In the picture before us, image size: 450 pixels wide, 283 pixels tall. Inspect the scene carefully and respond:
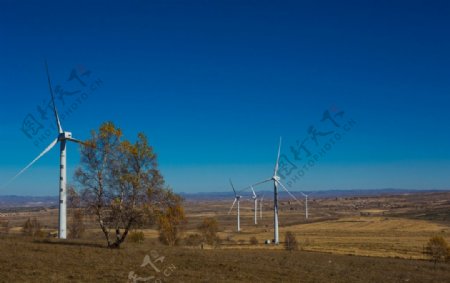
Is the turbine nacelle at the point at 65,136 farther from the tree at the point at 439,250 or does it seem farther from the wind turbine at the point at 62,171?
the tree at the point at 439,250

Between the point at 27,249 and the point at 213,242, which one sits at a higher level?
the point at 27,249

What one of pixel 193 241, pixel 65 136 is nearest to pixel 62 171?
pixel 65 136

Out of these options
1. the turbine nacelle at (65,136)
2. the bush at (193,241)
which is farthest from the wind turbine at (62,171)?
the bush at (193,241)

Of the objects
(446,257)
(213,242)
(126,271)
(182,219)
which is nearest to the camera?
(126,271)

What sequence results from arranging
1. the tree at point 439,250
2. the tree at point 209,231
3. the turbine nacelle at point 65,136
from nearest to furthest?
the turbine nacelle at point 65,136 → the tree at point 439,250 → the tree at point 209,231

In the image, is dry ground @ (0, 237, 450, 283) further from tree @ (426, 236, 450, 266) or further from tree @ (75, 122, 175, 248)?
tree @ (426, 236, 450, 266)

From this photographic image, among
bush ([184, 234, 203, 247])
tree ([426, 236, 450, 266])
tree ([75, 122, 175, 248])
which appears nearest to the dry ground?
tree ([75, 122, 175, 248])

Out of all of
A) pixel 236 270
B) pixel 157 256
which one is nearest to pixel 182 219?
pixel 157 256

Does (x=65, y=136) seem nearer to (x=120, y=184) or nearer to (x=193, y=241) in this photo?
(x=120, y=184)

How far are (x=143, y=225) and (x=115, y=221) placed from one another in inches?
91.1

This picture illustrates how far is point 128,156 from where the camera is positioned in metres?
36.9

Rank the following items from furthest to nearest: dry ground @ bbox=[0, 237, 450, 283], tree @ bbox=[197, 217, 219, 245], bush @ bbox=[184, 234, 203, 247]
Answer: tree @ bbox=[197, 217, 219, 245]
bush @ bbox=[184, 234, 203, 247]
dry ground @ bbox=[0, 237, 450, 283]

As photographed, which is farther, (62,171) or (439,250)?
(439,250)

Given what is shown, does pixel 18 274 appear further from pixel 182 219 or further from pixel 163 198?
pixel 182 219
